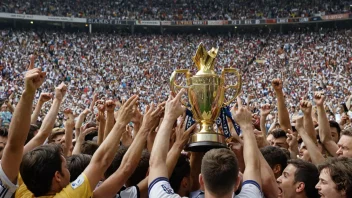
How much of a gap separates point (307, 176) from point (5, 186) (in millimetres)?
2245

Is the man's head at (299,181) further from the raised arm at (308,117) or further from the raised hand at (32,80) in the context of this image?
the raised hand at (32,80)

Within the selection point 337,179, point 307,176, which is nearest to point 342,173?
point 337,179

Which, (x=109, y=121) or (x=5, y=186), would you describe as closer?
(x=5, y=186)

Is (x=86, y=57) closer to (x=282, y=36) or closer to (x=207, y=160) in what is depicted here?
(x=282, y=36)

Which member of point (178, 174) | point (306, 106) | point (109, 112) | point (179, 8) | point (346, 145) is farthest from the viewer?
point (179, 8)

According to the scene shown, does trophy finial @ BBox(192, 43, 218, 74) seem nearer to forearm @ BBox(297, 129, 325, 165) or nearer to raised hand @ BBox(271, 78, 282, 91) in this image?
raised hand @ BBox(271, 78, 282, 91)

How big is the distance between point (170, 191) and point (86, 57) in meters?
34.3

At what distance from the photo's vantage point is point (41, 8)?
4034 centimetres

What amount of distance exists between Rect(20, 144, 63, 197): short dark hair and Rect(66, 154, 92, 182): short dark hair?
609 mm

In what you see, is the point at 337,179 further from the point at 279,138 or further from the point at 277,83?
the point at 279,138

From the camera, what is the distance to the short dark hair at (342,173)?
3.43m

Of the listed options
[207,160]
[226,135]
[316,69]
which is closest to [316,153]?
[226,135]

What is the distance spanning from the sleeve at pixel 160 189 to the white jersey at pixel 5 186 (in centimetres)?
98

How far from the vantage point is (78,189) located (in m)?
3.37
